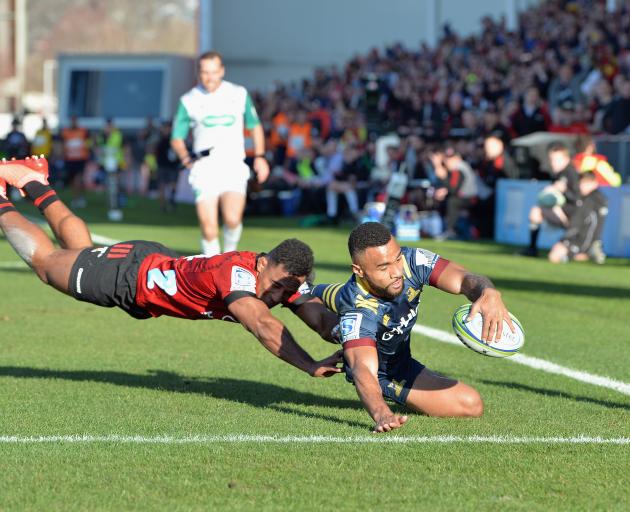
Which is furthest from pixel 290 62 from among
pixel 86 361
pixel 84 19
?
pixel 84 19

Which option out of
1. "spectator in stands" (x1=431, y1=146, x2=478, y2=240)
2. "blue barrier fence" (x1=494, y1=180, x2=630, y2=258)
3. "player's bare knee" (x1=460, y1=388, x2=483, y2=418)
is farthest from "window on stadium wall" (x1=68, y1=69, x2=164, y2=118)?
"player's bare knee" (x1=460, y1=388, x2=483, y2=418)

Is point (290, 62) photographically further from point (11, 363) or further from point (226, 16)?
point (11, 363)

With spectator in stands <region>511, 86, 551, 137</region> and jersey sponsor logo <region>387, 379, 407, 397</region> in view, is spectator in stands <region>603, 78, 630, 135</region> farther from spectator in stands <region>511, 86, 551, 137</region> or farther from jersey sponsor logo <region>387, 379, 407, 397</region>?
jersey sponsor logo <region>387, 379, 407, 397</region>

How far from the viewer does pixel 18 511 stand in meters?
5.29

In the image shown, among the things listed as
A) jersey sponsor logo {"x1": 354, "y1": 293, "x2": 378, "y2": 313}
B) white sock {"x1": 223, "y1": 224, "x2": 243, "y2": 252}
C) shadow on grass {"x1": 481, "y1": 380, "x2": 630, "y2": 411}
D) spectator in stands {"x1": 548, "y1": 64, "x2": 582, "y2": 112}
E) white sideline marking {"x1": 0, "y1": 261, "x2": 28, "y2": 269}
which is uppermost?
spectator in stands {"x1": 548, "y1": 64, "x2": 582, "y2": 112}

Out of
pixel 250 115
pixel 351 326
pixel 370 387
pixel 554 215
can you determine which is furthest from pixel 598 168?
pixel 370 387

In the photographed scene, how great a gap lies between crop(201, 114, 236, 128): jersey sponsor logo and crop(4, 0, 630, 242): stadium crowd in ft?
25.1

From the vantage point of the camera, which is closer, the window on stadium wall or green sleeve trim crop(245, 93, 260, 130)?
green sleeve trim crop(245, 93, 260, 130)

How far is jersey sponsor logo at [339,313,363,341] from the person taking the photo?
681cm

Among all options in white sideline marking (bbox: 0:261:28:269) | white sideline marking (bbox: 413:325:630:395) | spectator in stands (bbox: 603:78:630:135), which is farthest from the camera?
spectator in stands (bbox: 603:78:630:135)

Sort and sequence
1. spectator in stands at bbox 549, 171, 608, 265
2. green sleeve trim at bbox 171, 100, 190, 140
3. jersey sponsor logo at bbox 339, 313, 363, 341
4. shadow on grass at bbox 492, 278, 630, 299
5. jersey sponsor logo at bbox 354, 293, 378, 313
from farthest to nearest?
spectator in stands at bbox 549, 171, 608, 265, shadow on grass at bbox 492, 278, 630, 299, green sleeve trim at bbox 171, 100, 190, 140, jersey sponsor logo at bbox 354, 293, 378, 313, jersey sponsor logo at bbox 339, 313, 363, 341

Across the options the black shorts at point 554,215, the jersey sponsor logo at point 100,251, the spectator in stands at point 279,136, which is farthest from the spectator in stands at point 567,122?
the jersey sponsor logo at point 100,251

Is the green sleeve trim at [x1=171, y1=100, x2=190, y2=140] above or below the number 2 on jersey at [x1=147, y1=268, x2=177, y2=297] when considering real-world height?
above

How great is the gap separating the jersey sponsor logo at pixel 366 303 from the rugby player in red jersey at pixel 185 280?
1.19 ft
